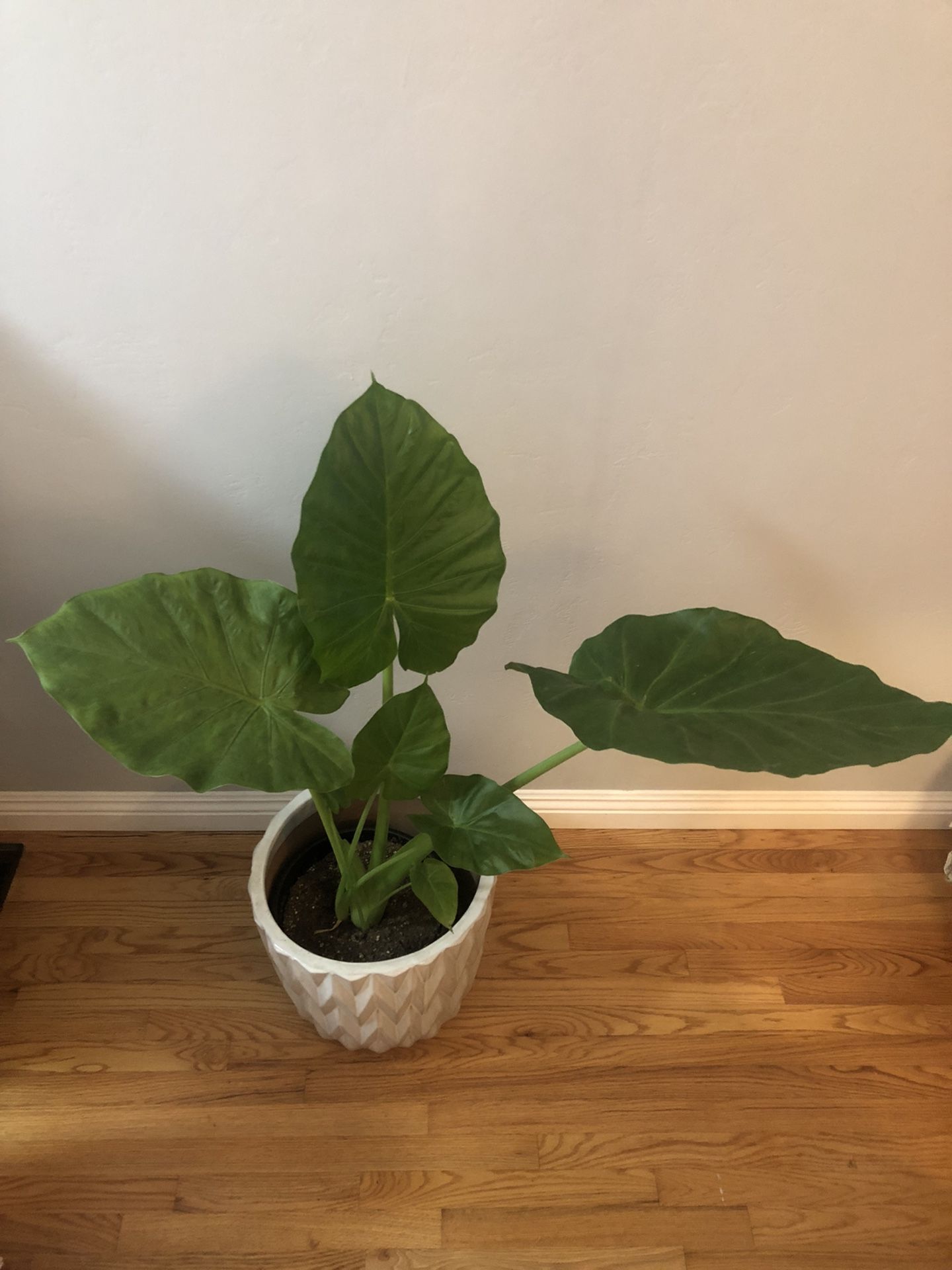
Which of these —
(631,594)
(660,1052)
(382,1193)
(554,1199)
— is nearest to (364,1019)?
(382,1193)

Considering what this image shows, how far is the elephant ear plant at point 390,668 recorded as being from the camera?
756mm

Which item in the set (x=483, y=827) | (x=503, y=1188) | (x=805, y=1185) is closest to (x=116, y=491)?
(x=483, y=827)

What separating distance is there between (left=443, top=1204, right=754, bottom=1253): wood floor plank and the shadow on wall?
2.65ft

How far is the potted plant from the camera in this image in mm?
757

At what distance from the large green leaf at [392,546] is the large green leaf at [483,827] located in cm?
15

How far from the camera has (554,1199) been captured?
1092mm

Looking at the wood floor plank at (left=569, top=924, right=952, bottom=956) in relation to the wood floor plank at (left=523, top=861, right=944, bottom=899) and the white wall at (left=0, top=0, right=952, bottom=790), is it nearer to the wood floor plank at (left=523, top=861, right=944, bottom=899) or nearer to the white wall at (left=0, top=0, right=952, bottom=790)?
the wood floor plank at (left=523, top=861, right=944, bottom=899)

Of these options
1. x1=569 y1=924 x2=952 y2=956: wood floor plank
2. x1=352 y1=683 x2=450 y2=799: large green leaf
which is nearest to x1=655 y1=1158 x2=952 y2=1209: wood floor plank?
x1=569 y1=924 x2=952 y2=956: wood floor plank

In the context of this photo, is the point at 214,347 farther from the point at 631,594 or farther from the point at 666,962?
the point at 666,962

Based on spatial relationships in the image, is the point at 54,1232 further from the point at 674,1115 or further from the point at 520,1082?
the point at 674,1115

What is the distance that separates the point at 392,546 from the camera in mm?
861

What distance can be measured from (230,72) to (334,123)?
0.32 ft

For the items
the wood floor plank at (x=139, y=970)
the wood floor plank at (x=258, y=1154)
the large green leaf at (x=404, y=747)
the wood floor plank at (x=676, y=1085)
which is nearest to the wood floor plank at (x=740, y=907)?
the wood floor plank at (x=139, y=970)

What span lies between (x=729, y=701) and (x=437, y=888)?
38 centimetres
